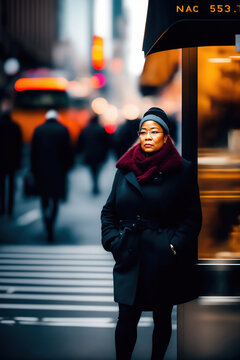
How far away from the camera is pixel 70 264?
7867 millimetres

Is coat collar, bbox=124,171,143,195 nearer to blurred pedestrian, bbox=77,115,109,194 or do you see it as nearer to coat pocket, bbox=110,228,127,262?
coat pocket, bbox=110,228,127,262

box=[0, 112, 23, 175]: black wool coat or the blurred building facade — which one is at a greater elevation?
the blurred building facade

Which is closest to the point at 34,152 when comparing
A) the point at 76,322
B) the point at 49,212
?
the point at 49,212

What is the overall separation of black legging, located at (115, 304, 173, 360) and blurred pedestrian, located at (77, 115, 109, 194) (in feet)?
36.4

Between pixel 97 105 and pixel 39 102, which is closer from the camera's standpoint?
pixel 39 102

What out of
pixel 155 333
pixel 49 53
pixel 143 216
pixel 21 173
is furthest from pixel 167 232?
pixel 49 53

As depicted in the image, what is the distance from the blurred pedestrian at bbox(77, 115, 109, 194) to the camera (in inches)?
600

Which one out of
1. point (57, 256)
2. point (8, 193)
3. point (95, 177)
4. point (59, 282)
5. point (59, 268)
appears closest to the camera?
point (59, 282)

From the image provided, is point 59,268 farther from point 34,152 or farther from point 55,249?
point 34,152

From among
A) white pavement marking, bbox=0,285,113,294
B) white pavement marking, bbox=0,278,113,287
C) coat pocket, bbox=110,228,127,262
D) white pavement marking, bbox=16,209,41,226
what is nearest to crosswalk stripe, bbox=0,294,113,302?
white pavement marking, bbox=0,285,113,294

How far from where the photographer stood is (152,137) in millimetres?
3797

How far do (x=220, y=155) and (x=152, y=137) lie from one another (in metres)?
1.17

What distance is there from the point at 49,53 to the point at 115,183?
7146cm

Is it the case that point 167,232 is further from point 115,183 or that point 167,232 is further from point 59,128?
point 59,128
